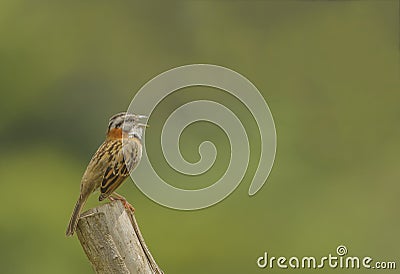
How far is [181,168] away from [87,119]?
8.71m

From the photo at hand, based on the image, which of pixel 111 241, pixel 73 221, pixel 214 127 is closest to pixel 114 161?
pixel 73 221

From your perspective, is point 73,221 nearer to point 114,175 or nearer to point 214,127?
point 114,175

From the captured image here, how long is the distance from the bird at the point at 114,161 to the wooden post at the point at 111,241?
0.31 meters

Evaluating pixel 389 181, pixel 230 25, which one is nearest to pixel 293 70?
pixel 230 25

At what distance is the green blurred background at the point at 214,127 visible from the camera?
38.2 feet

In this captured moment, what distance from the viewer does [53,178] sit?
14445 mm

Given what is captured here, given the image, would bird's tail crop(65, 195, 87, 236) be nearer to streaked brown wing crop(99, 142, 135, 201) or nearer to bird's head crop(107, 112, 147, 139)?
streaked brown wing crop(99, 142, 135, 201)

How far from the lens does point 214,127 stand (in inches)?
462

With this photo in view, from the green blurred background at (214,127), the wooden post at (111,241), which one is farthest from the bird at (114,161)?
the green blurred background at (214,127)

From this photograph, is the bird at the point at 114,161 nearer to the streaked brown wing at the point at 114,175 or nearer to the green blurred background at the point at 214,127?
the streaked brown wing at the point at 114,175

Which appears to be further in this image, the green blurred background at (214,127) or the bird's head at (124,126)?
the green blurred background at (214,127)

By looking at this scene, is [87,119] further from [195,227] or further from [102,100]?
[195,227]

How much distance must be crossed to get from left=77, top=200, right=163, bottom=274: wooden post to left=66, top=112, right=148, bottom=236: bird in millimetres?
307

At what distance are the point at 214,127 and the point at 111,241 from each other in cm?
806
